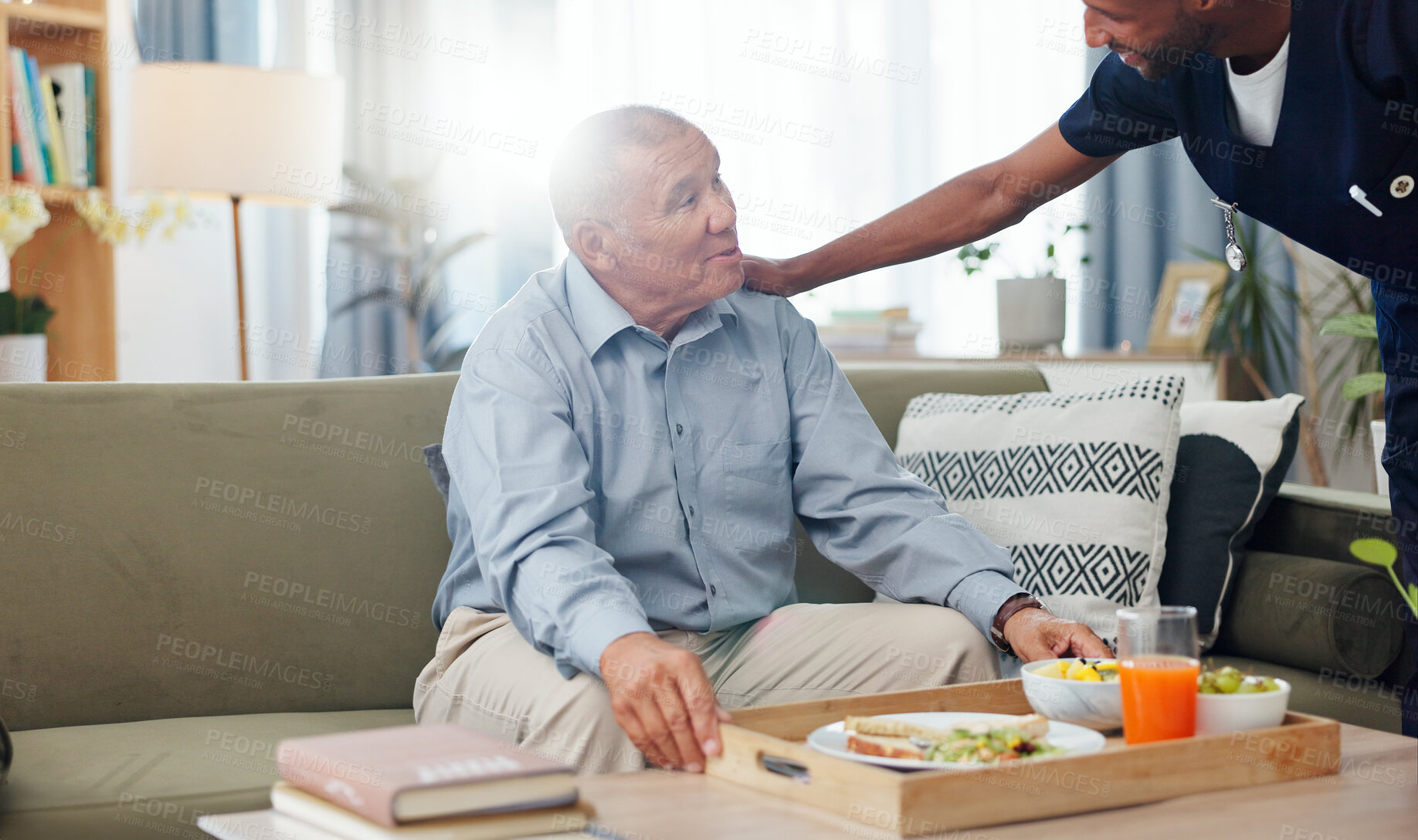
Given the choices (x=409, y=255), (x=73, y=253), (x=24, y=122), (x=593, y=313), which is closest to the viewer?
(x=593, y=313)

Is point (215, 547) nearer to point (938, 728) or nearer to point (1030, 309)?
point (938, 728)

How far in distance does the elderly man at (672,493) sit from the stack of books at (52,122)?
1.87 metres

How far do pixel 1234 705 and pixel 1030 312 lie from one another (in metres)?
2.05

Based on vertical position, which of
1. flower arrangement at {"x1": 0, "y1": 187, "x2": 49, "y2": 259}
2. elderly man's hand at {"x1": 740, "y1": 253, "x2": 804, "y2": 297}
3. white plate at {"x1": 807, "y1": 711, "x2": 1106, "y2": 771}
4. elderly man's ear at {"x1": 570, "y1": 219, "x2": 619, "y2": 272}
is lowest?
white plate at {"x1": 807, "y1": 711, "x2": 1106, "y2": 771}

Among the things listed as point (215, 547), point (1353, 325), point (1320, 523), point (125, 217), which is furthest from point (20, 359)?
point (1353, 325)

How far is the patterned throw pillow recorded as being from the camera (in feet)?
6.31

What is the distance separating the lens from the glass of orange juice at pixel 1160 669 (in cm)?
108

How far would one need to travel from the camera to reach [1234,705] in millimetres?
1119

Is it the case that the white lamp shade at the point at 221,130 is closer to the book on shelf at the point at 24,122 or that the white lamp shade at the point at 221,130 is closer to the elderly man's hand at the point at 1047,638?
Answer: the book on shelf at the point at 24,122

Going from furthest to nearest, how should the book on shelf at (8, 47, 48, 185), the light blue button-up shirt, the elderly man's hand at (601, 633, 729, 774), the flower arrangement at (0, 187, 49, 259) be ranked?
the book on shelf at (8, 47, 48, 185), the flower arrangement at (0, 187, 49, 259), the light blue button-up shirt, the elderly man's hand at (601, 633, 729, 774)

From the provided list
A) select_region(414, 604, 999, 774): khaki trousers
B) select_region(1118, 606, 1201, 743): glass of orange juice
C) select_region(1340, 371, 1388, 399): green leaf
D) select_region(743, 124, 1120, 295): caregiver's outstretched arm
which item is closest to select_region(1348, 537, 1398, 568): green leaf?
select_region(1118, 606, 1201, 743): glass of orange juice

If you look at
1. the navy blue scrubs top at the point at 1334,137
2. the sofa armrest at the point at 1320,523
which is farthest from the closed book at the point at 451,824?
the sofa armrest at the point at 1320,523

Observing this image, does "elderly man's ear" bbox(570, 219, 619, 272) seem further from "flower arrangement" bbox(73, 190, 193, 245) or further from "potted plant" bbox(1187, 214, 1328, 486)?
"potted plant" bbox(1187, 214, 1328, 486)

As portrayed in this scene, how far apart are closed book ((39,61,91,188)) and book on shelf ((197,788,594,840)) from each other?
8.33 feet
